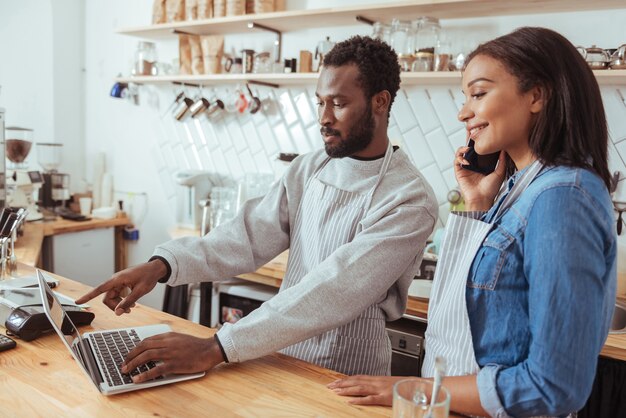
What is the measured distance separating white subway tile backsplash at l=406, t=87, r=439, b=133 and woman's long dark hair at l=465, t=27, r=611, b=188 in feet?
6.44

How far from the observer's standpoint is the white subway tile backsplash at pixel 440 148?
9.56 feet

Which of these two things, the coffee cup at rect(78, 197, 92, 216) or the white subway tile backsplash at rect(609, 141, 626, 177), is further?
the coffee cup at rect(78, 197, 92, 216)

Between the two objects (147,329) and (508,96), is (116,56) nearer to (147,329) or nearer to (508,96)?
(147,329)

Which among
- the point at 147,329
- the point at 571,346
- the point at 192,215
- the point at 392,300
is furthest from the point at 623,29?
the point at 192,215

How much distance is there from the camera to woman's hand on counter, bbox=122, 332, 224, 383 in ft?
3.81

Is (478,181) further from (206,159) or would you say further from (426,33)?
(206,159)

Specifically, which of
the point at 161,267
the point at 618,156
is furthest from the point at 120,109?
the point at 618,156

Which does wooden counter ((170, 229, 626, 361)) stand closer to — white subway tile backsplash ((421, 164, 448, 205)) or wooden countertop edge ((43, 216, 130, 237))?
wooden countertop edge ((43, 216, 130, 237))

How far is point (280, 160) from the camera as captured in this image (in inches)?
134

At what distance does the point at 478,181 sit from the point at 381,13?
1.74 meters

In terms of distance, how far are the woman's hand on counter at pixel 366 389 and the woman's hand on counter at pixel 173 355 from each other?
27cm

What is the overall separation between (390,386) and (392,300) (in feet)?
1.29

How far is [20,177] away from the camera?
11.2 feet

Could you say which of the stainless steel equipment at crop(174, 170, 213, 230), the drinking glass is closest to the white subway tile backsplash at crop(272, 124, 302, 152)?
the stainless steel equipment at crop(174, 170, 213, 230)
